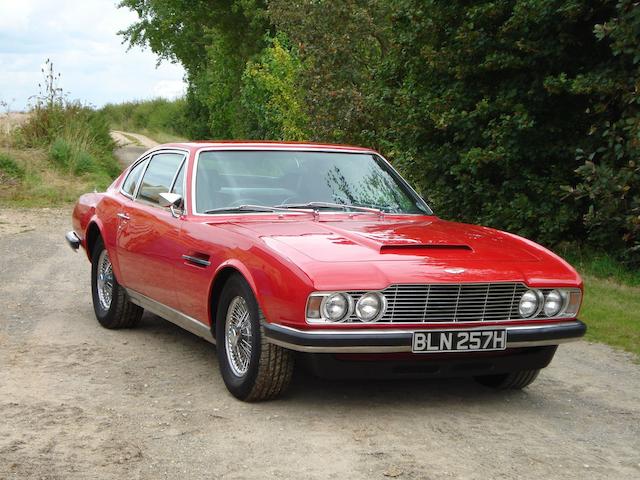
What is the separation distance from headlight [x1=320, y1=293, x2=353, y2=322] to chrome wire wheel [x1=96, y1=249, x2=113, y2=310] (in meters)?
3.41

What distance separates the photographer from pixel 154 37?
50.6 m

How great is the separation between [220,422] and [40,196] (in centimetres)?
1742

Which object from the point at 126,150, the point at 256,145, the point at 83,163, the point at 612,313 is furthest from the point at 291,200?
the point at 126,150

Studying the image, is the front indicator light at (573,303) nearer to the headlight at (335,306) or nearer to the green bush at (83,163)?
the headlight at (335,306)

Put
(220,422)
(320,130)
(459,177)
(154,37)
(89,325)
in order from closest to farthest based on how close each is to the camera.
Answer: (220,422) < (89,325) < (459,177) < (320,130) < (154,37)

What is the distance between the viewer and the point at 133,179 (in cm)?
843

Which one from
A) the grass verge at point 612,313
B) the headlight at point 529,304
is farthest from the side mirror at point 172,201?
the grass verge at point 612,313

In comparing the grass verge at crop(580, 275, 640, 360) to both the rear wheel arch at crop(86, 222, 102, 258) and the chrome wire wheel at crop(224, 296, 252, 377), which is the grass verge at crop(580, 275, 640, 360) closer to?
the chrome wire wheel at crop(224, 296, 252, 377)

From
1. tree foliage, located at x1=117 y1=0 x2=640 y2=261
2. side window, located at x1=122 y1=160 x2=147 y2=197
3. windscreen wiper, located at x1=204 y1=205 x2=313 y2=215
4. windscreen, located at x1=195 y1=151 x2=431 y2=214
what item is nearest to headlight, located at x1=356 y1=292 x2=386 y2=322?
windscreen wiper, located at x1=204 y1=205 x2=313 y2=215

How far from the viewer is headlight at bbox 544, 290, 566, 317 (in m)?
5.81

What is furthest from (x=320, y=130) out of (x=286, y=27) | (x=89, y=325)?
(x=89, y=325)

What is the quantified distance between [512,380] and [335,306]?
1490mm

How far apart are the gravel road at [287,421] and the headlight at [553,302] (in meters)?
0.57

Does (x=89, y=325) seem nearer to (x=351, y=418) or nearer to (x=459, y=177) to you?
(x=351, y=418)
